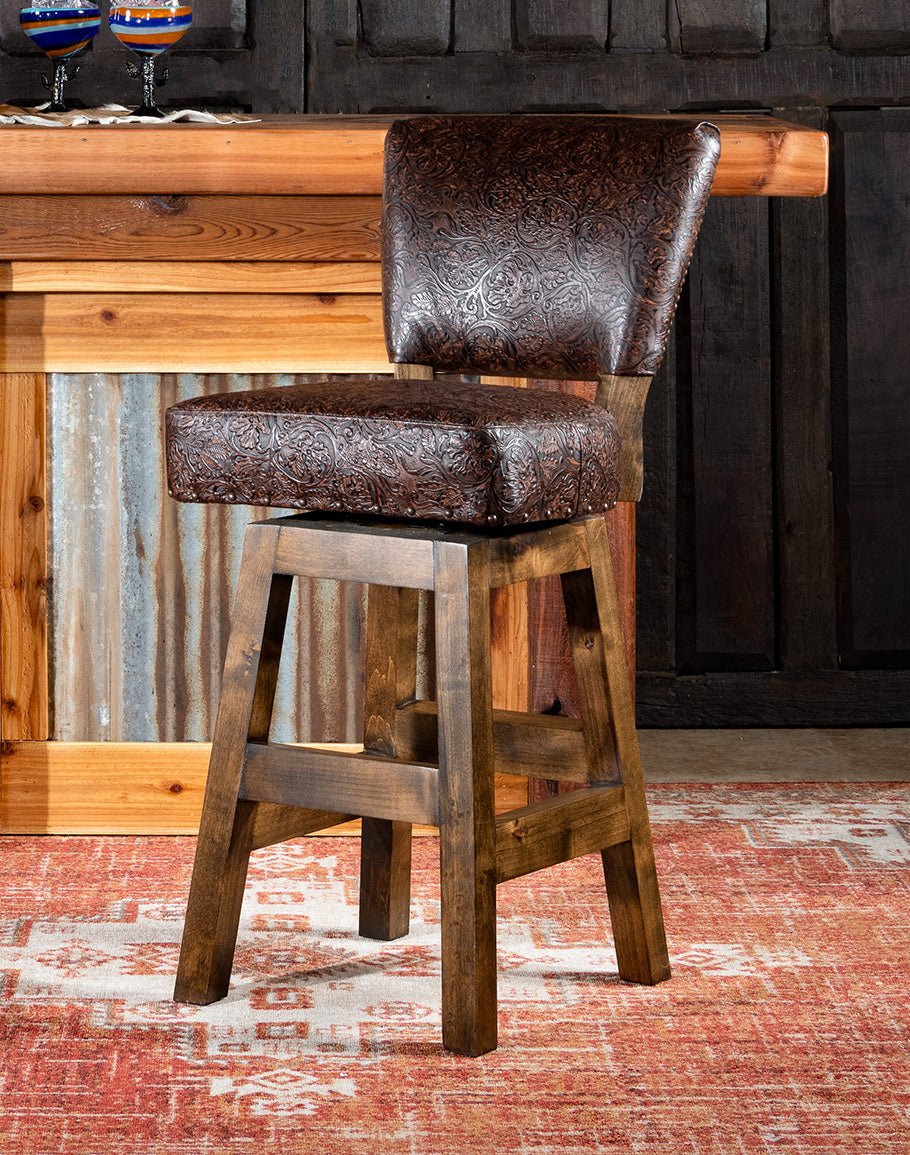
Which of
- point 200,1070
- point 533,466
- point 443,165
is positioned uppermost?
point 443,165

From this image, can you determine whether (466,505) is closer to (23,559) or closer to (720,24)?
(23,559)

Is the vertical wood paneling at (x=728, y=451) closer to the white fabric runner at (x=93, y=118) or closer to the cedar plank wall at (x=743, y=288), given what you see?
the cedar plank wall at (x=743, y=288)

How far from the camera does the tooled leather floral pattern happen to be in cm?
178

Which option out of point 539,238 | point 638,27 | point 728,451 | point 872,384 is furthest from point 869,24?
point 539,238

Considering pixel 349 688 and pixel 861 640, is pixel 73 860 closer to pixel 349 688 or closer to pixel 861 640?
pixel 349 688

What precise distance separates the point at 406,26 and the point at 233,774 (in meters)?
1.99

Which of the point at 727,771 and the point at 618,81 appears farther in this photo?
the point at 618,81

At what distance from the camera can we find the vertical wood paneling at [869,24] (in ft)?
11.5

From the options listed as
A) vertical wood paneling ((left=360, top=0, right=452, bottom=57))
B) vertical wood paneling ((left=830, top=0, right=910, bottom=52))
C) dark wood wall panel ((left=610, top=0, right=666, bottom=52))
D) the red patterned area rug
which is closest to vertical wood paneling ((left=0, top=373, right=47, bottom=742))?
the red patterned area rug

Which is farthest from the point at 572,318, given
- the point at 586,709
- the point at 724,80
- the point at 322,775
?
the point at 724,80

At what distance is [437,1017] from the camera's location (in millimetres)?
2010

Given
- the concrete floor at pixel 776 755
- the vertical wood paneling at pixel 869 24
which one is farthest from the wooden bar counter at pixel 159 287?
the vertical wood paneling at pixel 869 24

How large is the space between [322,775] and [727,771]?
4.83 feet

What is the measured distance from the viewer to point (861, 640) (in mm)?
3625
